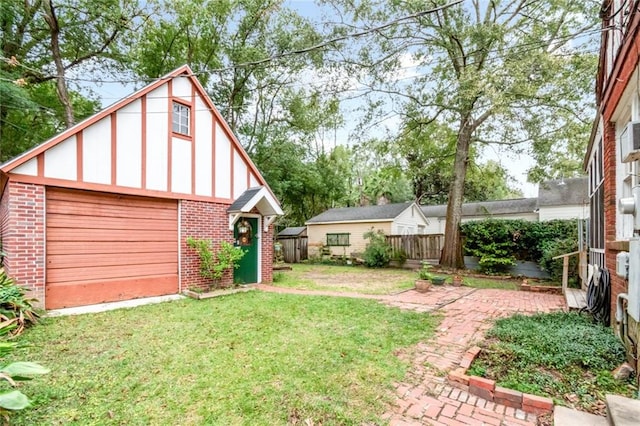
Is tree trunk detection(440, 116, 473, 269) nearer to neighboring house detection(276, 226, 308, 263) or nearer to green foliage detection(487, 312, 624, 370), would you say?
green foliage detection(487, 312, 624, 370)

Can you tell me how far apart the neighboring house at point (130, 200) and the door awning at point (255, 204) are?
0.04 meters

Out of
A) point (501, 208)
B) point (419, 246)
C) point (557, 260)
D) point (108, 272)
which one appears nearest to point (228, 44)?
point (108, 272)

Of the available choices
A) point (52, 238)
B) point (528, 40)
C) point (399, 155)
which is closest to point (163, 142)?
point (52, 238)

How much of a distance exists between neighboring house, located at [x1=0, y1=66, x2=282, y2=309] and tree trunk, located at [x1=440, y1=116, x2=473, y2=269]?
800cm

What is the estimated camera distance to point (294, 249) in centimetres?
1853

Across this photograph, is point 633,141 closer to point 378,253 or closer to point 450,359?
point 450,359

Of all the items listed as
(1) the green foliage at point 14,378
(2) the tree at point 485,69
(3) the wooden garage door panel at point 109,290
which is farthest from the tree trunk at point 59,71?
(1) the green foliage at point 14,378

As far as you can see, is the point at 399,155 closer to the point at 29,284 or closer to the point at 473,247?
the point at 473,247

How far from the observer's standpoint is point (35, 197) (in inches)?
215

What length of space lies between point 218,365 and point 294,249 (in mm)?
15144

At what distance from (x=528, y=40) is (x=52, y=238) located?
13.9 meters

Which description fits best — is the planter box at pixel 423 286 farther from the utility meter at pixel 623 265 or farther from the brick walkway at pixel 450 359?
the utility meter at pixel 623 265

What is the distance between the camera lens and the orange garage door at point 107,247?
575cm

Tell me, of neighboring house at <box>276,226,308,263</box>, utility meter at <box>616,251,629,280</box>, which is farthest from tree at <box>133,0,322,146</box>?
utility meter at <box>616,251,629,280</box>
